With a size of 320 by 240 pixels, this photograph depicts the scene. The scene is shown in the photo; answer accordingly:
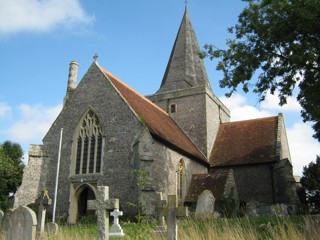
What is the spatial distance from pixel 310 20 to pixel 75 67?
14603mm

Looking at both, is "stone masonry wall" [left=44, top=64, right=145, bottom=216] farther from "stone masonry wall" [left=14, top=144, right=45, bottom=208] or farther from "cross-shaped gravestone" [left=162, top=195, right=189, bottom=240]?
"cross-shaped gravestone" [left=162, top=195, right=189, bottom=240]

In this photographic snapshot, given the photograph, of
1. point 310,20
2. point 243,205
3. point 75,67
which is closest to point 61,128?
point 75,67

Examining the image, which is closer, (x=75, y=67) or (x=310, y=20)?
(x=310, y=20)

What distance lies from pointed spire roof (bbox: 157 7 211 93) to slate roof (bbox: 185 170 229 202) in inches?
298

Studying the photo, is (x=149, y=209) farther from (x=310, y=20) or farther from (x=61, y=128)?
(x=310, y=20)

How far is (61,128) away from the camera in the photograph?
1847 centimetres

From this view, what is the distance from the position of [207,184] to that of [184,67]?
10.4m

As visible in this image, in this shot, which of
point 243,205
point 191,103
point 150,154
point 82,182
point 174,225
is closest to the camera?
point 174,225

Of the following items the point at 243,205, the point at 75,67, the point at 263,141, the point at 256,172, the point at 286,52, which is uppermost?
the point at 75,67

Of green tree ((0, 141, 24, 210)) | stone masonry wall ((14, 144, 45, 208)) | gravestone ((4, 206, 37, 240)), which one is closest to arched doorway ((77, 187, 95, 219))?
stone masonry wall ((14, 144, 45, 208))

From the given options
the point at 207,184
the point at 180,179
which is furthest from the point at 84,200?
the point at 207,184

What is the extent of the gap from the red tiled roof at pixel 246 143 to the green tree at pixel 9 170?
17.0 metres

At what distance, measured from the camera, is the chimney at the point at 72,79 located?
20578 millimetres

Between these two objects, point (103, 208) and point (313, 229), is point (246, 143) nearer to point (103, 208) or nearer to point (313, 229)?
point (103, 208)
